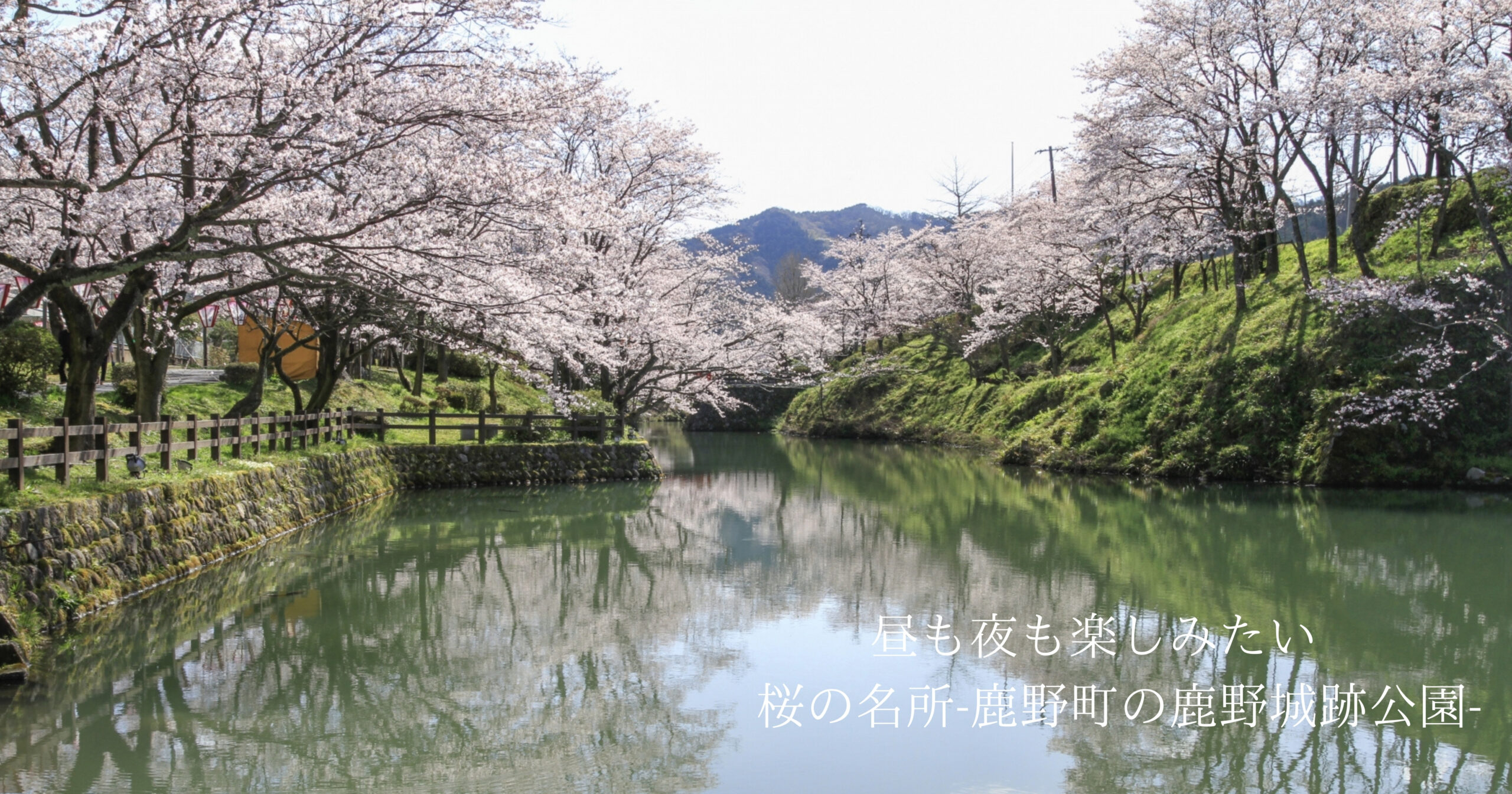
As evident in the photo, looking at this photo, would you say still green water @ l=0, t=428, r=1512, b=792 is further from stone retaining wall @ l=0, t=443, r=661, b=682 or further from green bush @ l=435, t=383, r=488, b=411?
green bush @ l=435, t=383, r=488, b=411

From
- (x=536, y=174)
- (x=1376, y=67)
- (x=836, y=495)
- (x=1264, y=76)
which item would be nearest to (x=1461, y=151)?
(x=1376, y=67)

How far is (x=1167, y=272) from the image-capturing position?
100 ft

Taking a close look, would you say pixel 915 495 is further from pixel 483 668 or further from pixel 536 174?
pixel 483 668

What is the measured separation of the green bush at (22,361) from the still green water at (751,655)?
5406 mm

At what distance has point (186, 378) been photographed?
73.0 ft

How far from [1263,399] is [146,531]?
55.1ft

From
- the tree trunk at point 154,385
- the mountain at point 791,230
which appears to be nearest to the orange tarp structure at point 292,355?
the tree trunk at point 154,385

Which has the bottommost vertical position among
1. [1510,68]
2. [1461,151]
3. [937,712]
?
[937,712]

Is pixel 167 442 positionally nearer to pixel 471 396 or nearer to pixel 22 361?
pixel 22 361

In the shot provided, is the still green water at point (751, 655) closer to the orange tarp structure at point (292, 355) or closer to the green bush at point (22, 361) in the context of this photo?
the green bush at point (22, 361)

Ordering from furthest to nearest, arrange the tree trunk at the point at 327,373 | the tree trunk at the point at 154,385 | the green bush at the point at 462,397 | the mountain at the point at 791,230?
the mountain at the point at 791,230 → the green bush at the point at 462,397 → the tree trunk at the point at 327,373 → the tree trunk at the point at 154,385

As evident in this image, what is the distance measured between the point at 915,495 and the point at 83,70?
1362 centimetres

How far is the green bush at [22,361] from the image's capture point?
13.5 m

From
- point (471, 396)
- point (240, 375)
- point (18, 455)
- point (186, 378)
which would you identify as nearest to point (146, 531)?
point (18, 455)
